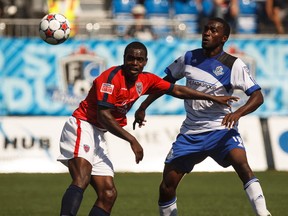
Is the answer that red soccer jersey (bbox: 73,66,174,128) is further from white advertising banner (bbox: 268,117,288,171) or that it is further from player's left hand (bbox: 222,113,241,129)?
white advertising banner (bbox: 268,117,288,171)

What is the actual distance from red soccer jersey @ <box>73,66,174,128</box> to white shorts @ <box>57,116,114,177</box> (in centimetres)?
11

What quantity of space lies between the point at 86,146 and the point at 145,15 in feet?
47.6

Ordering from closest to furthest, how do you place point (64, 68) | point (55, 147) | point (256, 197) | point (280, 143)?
1. point (256, 197)
2. point (55, 147)
3. point (280, 143)
4. point (64, 68)

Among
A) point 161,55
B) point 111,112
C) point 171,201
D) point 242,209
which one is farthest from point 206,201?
point 161,55

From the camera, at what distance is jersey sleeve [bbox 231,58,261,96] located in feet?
34.9

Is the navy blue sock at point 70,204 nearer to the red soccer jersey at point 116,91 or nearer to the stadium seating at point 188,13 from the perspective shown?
the red soccer jersey at point 116,91

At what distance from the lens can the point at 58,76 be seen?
2166 cm

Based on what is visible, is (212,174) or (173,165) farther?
(212,174)

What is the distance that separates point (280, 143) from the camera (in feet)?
64.5

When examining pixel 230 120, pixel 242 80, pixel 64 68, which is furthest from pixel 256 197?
pixel 64 68

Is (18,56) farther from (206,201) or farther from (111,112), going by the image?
(111,112)

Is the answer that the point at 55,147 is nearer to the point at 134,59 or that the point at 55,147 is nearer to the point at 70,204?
the point at 134,59

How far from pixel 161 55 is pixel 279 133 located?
367 centimetres

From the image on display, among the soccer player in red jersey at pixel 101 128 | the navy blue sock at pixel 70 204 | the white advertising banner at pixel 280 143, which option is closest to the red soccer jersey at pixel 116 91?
the soccer player in red jersey at pixel 101 128
